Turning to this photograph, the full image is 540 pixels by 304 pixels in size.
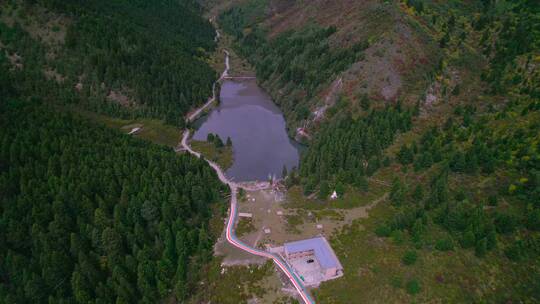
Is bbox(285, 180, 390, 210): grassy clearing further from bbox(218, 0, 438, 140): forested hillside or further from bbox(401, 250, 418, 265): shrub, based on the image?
bbox(218, 0, 438, 140): forested hillside

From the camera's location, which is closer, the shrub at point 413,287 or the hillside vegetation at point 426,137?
the shrub at point 413,287

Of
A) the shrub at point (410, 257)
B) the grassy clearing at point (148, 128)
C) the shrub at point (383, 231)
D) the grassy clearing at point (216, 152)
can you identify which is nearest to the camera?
the shrub at point (410, 257)

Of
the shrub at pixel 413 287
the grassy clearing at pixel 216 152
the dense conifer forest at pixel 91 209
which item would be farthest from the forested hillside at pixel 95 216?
the shrub at pixel 413 287

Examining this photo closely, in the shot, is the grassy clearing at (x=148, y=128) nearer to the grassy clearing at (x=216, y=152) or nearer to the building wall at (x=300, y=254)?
the grassy clearing at (x=216, y=152)

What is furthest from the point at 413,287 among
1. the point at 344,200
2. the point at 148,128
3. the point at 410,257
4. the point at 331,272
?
the point at 148,128

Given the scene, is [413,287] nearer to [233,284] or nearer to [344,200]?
[344,200]

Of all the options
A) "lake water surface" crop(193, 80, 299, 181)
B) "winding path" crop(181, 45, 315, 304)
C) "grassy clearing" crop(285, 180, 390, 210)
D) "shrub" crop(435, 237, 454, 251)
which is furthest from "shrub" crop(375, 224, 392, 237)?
"lake water surface" crop(193, 80, 299, 181)
